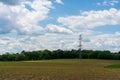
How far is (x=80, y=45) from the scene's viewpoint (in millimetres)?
94125

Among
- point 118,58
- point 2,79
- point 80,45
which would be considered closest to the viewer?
point 2,79

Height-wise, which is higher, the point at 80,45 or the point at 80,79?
the point at 80,45

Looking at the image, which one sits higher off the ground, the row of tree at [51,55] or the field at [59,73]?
the row of tree at [51,55]

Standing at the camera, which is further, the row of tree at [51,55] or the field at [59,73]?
the row of tree at [51,55]

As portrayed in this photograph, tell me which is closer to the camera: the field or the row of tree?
the field

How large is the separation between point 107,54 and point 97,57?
629cm

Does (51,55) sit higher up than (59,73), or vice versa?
(51,55)

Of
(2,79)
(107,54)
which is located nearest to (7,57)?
(107,54)

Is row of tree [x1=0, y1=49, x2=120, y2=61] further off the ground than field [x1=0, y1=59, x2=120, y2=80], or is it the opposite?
row of tree [x1=0, y1=49, x2=120, y2=61]

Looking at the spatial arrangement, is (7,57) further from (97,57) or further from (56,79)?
(56,79)

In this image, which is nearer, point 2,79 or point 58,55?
point 2,79

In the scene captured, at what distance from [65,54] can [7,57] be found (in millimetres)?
33103

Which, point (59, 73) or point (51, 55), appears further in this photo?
point (51, 55)

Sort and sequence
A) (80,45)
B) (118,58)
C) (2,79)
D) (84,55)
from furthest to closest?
(84,55)
(118,58)
(80,45)
(2,79)
